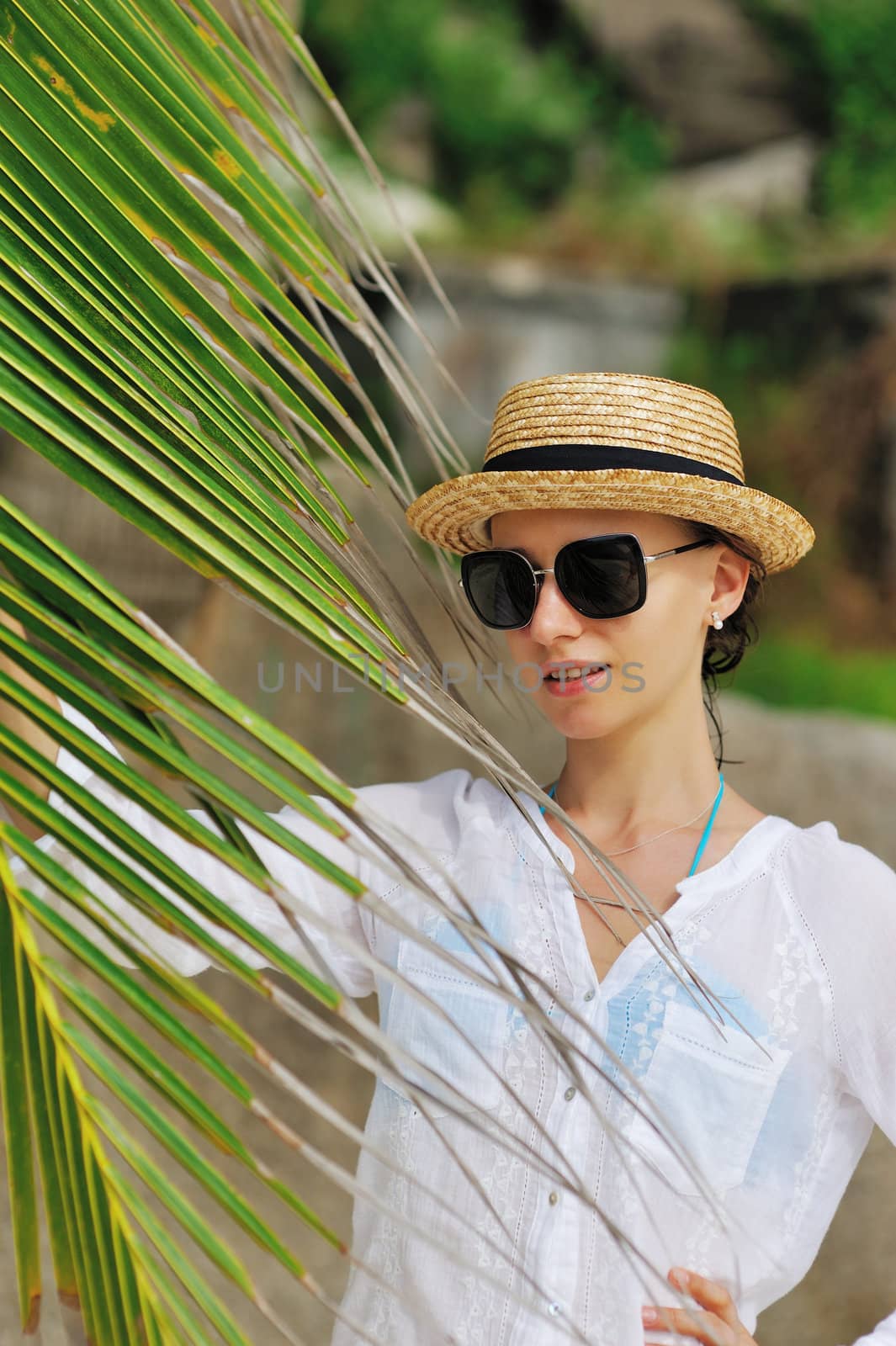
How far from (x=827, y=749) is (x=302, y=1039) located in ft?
3.80

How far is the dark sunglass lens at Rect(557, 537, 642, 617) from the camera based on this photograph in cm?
94

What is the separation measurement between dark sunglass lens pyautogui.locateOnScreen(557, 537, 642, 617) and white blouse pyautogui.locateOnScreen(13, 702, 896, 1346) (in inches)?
9.7

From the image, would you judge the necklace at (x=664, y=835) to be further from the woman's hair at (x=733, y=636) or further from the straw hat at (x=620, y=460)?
the straw hat at (x=620, y=460)

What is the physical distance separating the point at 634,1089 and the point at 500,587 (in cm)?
42

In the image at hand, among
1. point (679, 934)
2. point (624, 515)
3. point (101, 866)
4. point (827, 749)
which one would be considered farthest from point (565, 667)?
point (827, 749)

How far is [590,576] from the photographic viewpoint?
0.95 m

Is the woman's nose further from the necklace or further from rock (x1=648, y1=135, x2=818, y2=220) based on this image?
rock (x1=648, y1=135, x2=818, y2=220)

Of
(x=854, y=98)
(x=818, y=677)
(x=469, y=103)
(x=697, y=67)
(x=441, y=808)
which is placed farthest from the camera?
(x=697, y=67)

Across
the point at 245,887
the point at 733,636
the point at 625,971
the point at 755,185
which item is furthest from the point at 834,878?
the point at 755,185

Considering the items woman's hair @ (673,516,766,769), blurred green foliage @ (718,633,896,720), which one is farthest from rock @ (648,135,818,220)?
woman's hair @ (673,516,766,769)

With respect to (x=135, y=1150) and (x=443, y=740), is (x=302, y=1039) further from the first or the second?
(x=135, y=1150)

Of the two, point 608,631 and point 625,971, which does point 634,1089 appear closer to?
point 625,971

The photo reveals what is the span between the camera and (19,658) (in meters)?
0.39

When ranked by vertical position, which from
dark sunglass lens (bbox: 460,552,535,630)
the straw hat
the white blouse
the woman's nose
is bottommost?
the white blouse
